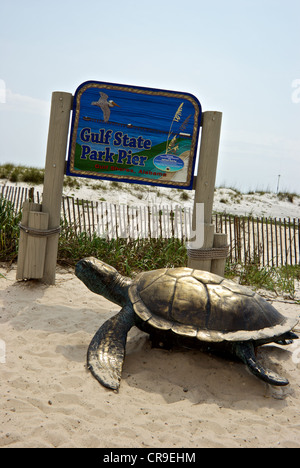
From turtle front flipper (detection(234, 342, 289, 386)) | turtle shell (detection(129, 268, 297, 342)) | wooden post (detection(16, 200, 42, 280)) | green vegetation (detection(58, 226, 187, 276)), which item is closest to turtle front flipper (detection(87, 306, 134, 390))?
turtle shell (detection(129, 268, 297, 342))

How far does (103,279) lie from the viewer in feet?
15.3

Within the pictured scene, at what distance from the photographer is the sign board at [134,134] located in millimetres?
5742

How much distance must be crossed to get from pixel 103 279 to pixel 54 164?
2110 mm

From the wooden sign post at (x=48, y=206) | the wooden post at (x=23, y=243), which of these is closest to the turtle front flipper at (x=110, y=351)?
the wooden sign post at (x=48, y=206)

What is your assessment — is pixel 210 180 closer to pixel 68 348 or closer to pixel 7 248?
pixel 68 348

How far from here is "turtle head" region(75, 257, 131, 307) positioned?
183 inches

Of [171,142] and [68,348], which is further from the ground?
[171,142]

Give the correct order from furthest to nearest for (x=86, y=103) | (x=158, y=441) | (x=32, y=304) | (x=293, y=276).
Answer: (x=293, y=276), (x=86, y=103), (x=32, y=304), (x=158, y=441)

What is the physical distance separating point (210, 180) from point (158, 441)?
369 centimetres

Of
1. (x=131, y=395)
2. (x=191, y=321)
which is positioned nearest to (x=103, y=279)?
(x=191, y=321)

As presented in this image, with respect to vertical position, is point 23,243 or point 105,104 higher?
point 105,104

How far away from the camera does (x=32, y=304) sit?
533 cm

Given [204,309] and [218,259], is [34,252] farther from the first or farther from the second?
[204,309]
